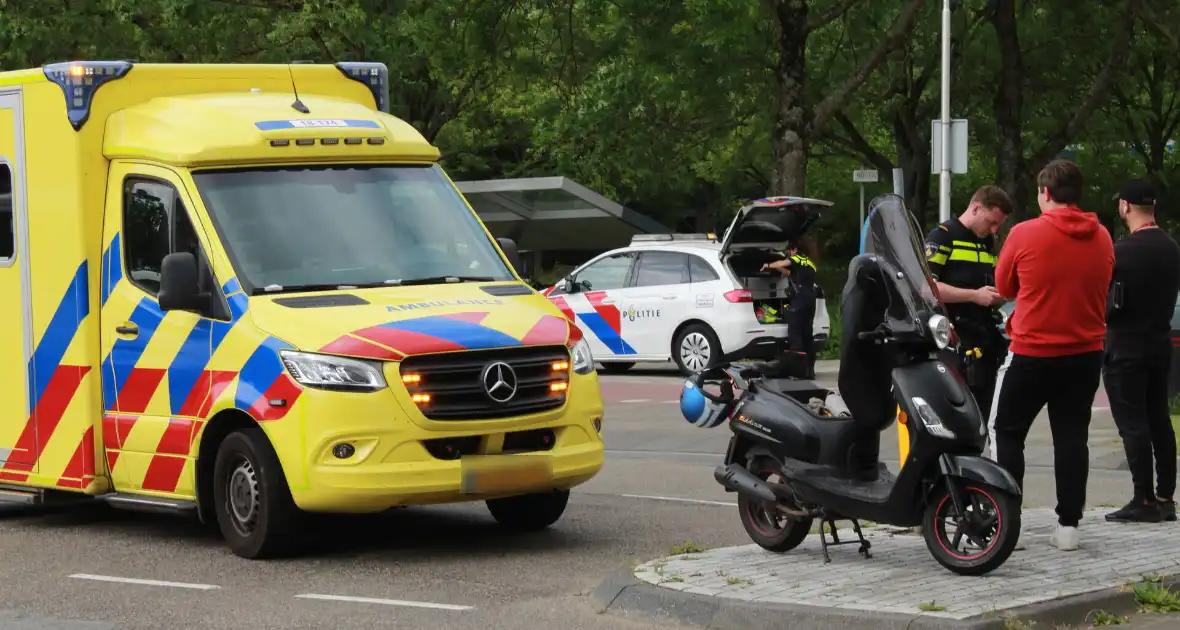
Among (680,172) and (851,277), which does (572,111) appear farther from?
(851,277)

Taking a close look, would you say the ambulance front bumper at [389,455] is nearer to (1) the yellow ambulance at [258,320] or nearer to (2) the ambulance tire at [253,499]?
(1) the yellow ambulance at [258,320]

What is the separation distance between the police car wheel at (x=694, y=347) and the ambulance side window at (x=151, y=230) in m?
12.3

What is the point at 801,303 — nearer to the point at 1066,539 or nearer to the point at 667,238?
the point at 667,238

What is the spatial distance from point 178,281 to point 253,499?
1.14m

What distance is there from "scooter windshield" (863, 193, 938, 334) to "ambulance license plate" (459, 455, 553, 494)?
200 centimetres

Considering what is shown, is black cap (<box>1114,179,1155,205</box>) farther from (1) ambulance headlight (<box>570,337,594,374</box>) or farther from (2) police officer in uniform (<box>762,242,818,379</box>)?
(2) police officer in uniform (<box>762,242,818,379</box>)

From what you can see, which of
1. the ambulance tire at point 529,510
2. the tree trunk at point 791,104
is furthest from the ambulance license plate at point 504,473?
the tree trunk at point 791,104

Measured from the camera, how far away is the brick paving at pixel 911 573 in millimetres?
7238

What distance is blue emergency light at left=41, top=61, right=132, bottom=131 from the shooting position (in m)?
10.1

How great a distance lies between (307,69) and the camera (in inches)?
435

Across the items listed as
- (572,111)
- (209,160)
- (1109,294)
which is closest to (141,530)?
(209,160)

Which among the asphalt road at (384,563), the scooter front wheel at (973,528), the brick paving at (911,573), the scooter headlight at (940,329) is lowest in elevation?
the asphalt road at (384,563)

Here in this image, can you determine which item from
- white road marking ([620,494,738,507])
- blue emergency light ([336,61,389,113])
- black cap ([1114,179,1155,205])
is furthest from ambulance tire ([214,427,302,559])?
black cap ([1114,179,1155,205])

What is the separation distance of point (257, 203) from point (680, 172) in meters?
36.6
